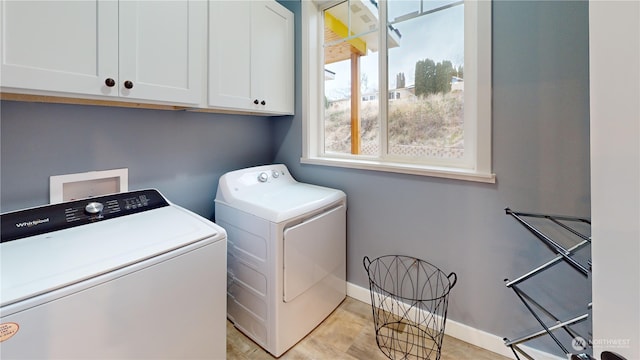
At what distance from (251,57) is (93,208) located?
1.26m

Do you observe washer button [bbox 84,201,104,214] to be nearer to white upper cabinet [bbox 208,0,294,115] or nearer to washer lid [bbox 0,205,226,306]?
washer lid [bbox 0,205,226,306]

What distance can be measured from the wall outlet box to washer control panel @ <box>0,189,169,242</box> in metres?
0.09

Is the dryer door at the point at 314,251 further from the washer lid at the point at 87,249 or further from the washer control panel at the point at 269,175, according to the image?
the washer control panel at the point at 269,175

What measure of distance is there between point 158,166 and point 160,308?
96 cm


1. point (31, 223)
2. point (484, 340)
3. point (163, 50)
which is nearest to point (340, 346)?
point (484, 340)

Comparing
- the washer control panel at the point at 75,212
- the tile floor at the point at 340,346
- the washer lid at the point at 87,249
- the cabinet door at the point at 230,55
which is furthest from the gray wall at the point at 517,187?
the washer control panel at the point at 75,212

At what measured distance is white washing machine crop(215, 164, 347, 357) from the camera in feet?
4.77

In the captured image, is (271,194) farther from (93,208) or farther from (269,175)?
(93,208)

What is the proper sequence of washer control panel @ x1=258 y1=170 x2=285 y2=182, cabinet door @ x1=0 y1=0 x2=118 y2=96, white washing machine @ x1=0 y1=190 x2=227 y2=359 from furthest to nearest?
washer control panel @ x1=258 y1=170 x2=285 y2=182 < cabinet door @ x1=0 y1=0 x2=118 y2=96 < white washing machine @ x1=0 y1=190 x2=227 y2=359

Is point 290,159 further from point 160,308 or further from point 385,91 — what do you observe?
point 160,308

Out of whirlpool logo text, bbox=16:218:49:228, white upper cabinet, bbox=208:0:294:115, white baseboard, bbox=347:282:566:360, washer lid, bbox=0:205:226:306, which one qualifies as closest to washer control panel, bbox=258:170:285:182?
white upper cabinet, bbox=208:0:294:115

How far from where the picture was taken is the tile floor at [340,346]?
1.49 meters

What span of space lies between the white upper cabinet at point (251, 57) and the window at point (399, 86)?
6.6 inches

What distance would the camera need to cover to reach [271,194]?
1814 mm
